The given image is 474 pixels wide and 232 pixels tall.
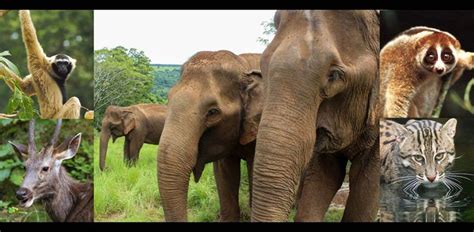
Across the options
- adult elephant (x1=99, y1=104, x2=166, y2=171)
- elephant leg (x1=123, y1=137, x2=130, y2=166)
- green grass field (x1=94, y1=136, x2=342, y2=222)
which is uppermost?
adult elephant (x1=99, y1=104, x2=166, y2=171)

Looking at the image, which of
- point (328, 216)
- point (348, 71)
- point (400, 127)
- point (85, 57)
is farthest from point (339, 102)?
point (85, 57)

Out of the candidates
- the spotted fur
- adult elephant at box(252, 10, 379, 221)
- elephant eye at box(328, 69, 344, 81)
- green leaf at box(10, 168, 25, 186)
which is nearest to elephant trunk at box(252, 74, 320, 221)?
adult elephant at box(252, 10, 379, 221)

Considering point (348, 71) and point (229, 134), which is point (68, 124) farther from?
point (348, 71)

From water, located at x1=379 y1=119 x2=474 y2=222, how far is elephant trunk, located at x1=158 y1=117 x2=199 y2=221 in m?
1.79

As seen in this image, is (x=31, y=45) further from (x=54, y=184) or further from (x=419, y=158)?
(x=419, y=158)

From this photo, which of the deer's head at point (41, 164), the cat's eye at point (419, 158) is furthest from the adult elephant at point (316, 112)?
the deer's head at point (41, 164)

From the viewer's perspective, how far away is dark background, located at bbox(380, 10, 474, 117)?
7.11m

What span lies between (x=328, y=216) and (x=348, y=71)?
2.51m

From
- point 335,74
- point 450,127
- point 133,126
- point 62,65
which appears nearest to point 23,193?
point 62,65

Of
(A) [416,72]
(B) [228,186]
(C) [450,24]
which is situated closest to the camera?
(A) [416,72]

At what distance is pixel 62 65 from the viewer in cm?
774

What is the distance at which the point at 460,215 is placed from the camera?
7.30m

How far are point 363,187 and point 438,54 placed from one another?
52.9 inches

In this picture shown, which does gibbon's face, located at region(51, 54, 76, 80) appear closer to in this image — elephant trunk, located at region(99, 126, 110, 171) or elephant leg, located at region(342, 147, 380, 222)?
elephant trunk, located at region(99, 126, 110, 171)
